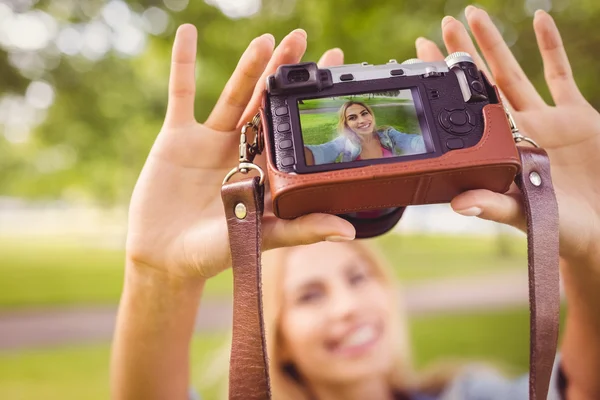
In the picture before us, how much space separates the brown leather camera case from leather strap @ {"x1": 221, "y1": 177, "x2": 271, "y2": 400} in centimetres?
5

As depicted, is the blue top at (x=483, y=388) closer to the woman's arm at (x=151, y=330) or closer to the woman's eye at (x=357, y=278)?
the woman's eye at (x=357, y=278)

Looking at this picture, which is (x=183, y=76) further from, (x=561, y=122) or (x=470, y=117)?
(x=561, y=122)

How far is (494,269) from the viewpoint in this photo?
7.24m

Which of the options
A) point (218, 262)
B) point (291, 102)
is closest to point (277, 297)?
point (218, 262)

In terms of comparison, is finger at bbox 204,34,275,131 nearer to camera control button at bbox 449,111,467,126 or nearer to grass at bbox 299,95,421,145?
grass at bbox 299,95,421,145

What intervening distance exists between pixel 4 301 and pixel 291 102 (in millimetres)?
5153

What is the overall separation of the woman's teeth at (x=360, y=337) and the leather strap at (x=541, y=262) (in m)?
0.85

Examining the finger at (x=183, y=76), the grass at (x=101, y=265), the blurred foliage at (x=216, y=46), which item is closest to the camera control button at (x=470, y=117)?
the finger at (x=183, y=76)

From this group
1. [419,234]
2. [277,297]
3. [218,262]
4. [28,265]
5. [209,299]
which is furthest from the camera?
[419,234]

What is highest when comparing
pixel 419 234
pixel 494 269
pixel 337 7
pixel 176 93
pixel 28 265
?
pixel 419 234

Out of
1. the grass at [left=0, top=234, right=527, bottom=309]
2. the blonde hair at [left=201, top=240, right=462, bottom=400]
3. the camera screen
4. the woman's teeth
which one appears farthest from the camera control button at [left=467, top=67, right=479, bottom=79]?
the grass at [left=0, top=234, right=527, bottom=309]

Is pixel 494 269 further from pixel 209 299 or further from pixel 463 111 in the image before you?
pixel 463 111

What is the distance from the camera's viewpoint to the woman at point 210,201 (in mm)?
906

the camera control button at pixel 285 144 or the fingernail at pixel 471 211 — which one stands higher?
the camera control button at pixel 285 144
